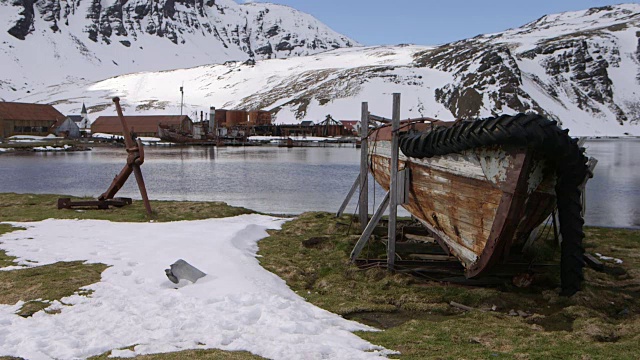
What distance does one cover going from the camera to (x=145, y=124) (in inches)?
4513

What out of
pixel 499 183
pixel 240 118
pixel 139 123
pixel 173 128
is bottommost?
pixel 499 183

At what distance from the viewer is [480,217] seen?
8695mm

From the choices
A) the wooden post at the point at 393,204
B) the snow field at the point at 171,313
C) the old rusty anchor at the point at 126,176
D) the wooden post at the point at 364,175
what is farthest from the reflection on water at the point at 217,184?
the snow field at the point at 171,313

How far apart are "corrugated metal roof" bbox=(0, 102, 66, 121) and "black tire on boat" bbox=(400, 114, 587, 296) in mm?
104755

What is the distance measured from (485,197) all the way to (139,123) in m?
116

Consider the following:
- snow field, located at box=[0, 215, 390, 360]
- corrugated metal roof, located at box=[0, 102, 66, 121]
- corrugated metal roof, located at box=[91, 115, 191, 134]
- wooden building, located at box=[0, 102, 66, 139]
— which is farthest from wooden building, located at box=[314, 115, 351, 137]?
snow field, located at box=[0, 215, 390, 360]

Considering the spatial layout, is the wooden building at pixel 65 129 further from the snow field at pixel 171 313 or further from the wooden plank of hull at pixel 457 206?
the wooden plank of hull at pixel 457 206

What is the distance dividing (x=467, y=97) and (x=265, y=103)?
72.9 meters

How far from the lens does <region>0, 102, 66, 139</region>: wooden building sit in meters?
94.6

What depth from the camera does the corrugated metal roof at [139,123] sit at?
113 metres

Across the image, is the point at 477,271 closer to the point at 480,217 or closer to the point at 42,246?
the point at 480,217

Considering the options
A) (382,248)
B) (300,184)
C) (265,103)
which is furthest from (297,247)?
(265,103)

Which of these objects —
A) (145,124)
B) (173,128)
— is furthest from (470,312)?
(145,124)

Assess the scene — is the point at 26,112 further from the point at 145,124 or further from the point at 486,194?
the point at 486,194
